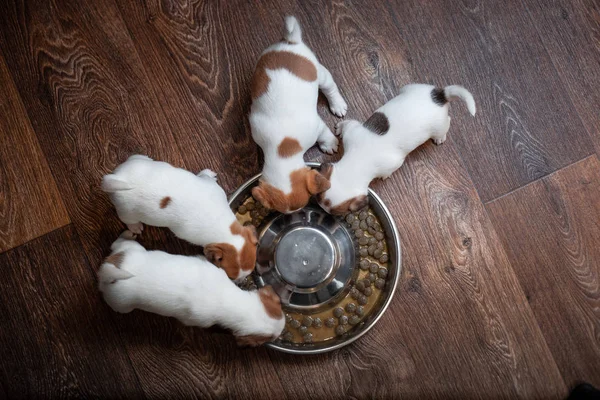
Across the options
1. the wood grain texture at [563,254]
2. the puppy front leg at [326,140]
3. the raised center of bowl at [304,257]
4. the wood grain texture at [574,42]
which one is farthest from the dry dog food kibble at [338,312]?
the wood grain texture at [574,42]

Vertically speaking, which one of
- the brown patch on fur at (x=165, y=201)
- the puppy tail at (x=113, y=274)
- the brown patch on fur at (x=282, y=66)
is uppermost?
the brown patch on fur at (x=282, y=66)

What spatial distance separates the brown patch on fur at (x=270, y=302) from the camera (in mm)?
1812

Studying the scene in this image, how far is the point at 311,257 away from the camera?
81.4 inches

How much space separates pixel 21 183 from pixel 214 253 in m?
1.00

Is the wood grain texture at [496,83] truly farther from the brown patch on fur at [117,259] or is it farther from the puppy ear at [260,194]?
the brown patch on fur at [117,259]

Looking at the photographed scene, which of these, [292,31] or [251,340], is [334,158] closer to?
[292,31]

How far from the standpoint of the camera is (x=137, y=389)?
2.09 meters

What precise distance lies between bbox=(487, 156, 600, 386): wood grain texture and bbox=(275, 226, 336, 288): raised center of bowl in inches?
29.6

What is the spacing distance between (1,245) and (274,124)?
1.30 m

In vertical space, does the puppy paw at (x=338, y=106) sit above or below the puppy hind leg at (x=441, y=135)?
above

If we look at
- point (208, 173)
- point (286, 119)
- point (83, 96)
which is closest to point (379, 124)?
point (286, 119)

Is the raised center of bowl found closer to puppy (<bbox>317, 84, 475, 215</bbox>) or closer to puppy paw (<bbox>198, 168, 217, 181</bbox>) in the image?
puppy (<bbox>317, 84, 475, 215</bbox>)

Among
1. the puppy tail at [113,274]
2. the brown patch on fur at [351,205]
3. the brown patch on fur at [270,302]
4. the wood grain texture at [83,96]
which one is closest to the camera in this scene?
the puppy tail at [113,274]

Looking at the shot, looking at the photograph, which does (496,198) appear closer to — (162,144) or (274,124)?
(274,124)
